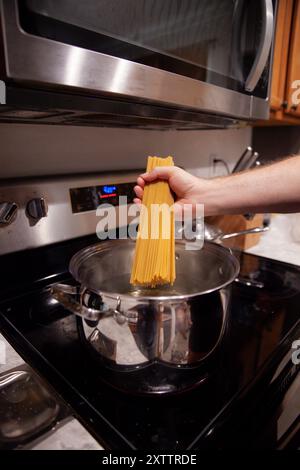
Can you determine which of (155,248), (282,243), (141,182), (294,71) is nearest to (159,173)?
(141,182)

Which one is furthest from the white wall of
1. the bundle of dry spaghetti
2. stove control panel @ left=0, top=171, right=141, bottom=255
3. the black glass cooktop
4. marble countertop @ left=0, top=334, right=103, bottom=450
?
marble countertop @ left=0, top=334, right=103, bottom=450

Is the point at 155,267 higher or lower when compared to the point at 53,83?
lower

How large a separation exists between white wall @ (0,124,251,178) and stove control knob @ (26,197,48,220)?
0.09 metres

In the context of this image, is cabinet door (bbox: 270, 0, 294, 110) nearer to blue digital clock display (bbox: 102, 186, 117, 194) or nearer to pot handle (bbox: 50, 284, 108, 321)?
blue digital clock display (bbox: 102, 186, 117, 194)

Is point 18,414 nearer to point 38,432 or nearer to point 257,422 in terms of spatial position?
point 38,432

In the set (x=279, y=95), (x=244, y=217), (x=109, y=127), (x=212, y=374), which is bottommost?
(x=212, y=374)

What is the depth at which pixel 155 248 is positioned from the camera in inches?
20.7

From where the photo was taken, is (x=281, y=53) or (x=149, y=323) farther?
(x=281, y=53)

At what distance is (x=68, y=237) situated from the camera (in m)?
0.71

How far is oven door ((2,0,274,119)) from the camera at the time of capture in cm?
34

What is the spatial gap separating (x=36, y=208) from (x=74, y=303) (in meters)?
0.29

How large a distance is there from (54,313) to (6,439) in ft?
1.02

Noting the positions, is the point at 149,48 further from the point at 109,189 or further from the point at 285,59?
the point at 285,59
